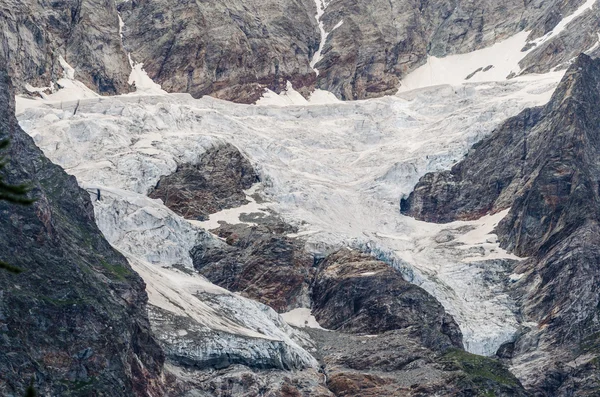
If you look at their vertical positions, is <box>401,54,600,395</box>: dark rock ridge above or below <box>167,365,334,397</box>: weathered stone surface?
above

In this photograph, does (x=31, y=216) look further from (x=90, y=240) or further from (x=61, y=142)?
(x=61, y=142)

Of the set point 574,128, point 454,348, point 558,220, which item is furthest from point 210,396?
point 574,128

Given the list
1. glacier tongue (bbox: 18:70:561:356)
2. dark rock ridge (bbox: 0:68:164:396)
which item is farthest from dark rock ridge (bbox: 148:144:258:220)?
dark rock ridge (bbox: 0:68:164:396)

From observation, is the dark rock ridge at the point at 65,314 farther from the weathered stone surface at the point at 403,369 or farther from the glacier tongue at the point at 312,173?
the weathered stone surface at the point at 403,369

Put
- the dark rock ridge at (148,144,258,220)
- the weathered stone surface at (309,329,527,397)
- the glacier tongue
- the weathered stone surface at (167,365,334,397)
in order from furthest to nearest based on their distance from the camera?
the dark rock ridge at (148,144,258,220) → the glacier tongue → the weathered stone surface at (309,329,527,397) → the weathered stone surface at (167,365,334,397)

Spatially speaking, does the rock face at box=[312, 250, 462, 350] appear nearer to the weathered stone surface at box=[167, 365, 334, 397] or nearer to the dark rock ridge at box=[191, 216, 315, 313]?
the dark rock ridge at box=[191, 216, 315, 313]

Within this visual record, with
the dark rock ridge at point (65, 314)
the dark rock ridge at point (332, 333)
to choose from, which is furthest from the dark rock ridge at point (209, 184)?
the dark rock ridge at point (65, 314)
